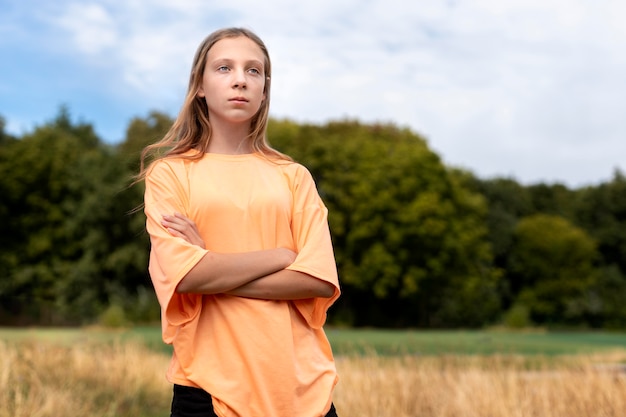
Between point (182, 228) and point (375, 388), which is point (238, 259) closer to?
point (182, 228)

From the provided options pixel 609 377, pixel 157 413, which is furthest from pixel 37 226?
pixel 609 377

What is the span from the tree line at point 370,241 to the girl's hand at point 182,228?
1245 inches

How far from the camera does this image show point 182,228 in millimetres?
2562

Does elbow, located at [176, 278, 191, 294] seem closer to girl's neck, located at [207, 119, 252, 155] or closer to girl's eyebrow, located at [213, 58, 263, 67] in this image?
girl's neck, located at [207, 119, 252, 155]

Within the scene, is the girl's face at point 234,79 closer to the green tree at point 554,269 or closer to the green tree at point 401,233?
the green tree at point 401,233

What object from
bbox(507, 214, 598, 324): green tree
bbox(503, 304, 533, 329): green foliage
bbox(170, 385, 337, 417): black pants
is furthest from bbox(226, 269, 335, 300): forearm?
bbox(507, 214, 598, 324): green tree

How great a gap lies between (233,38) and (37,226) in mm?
40683

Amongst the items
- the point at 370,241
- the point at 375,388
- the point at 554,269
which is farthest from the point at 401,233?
the point at 375,388

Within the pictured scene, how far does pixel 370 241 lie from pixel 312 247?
35792 millimetres

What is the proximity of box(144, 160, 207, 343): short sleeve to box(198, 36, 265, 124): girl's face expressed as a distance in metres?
0.25

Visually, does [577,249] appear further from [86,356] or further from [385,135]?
[86,356]

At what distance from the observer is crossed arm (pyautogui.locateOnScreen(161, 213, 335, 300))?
2.48 metres

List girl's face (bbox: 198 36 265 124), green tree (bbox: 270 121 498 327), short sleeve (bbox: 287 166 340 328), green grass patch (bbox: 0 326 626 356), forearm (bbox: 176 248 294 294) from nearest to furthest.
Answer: forearm (bbox: 176 248 294 294) < short sleeve (bbox: 287 166 340 328) < girl's face (bbox: 198 36 265 124) < green grass patch (bbox: 0 326 626 356) < green tree (bbox: 270 121 498 327)

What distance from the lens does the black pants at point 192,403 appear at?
8.24 feet
